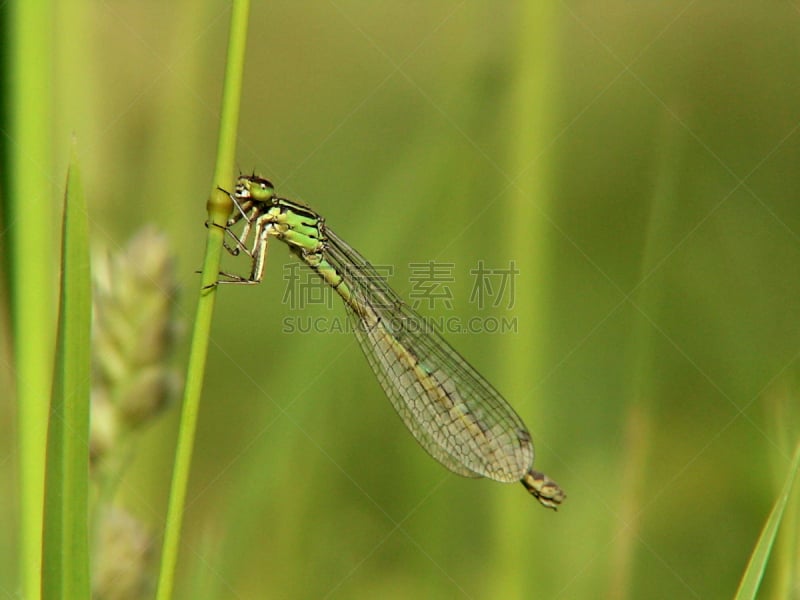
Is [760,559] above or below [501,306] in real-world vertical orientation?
below

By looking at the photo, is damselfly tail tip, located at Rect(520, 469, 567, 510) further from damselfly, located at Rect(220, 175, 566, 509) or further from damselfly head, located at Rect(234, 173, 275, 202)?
damselfly head, located at Rect(234, 173, 275, 202)

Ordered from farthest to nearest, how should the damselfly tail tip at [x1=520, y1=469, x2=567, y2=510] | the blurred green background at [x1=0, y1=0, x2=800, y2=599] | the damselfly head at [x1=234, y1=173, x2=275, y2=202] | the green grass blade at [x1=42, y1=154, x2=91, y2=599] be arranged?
the damselfly tail tip at [x1=520, y1=469, x2=567, y2=510] → the damselfly head at [x1=234, y1=173, x2=275, y2=202] → the blurred green background at [x1=0, y1=0, x2=800, y2=599] → the green grass blade at [x1=42, y1=154, x2=91, y2=599]

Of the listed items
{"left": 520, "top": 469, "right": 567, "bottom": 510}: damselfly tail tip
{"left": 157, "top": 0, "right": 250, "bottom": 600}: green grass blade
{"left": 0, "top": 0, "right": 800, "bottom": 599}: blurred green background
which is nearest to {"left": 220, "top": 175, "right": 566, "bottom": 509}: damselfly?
{"left": 520, "top": 469, "right": 567, "bottom": 510}: damselfly tail tip

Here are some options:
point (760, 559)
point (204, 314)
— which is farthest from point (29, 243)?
point (760, 559)

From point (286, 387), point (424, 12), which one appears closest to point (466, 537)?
point (286, 387)

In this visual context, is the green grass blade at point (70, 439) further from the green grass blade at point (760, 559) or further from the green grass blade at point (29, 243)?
the green grass blade at point (760, 559)

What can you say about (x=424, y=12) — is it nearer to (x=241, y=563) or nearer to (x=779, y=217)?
(x=779, y=217)

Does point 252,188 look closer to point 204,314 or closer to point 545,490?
point 204,314
